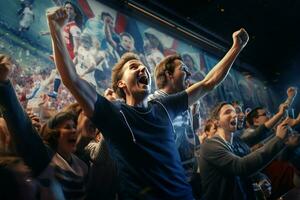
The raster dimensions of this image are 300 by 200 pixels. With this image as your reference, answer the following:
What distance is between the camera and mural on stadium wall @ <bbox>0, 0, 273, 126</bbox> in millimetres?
3281

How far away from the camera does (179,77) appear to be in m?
2.55

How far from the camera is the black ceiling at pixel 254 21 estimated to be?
529 cm

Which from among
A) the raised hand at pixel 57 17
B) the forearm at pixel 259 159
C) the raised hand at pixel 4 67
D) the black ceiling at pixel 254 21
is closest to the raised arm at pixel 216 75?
the forearm at pixel 259 159

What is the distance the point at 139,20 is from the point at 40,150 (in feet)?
12.1

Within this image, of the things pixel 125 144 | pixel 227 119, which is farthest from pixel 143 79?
pixel 227 119

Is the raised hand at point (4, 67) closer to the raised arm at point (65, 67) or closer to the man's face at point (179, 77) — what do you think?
the raised arm at point (65, 67)

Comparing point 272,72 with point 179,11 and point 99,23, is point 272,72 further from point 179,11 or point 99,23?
point 99,23

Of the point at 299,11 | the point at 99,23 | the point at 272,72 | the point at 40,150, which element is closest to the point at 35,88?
the point at 99,23

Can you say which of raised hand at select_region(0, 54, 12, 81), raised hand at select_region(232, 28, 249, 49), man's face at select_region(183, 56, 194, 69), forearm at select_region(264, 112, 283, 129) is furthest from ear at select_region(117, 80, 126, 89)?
man's face at select_region(183, 56, 194, 69)

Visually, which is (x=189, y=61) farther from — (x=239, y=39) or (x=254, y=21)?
(x=239, y=39)

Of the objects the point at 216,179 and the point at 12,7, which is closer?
the point at 216,179

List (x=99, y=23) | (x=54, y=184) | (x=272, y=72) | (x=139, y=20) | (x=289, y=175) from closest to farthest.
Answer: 1. (x=54, y=184)
2. (x=289, y=175)
3. (x=99, y=23)
4. (x=139, y=20)
5. (x=272, y=72)

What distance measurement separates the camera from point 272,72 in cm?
762

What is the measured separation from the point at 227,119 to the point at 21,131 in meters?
1.74
